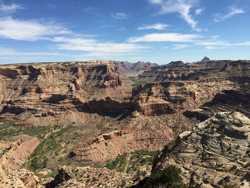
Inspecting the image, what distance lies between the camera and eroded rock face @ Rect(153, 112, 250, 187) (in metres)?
53.4

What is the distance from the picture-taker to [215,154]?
186ft

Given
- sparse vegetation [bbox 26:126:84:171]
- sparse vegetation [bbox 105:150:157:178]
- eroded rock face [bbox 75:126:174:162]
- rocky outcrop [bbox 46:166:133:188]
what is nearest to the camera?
rocky outcrop [bbox 46:166:133:188]

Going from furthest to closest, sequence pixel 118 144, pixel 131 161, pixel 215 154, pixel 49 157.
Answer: pixel 118 144, pixel 49 157, pixel 131 161, pixel 215 154

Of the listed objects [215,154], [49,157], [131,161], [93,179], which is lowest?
[49,157]

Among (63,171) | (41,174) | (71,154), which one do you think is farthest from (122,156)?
(63,171)

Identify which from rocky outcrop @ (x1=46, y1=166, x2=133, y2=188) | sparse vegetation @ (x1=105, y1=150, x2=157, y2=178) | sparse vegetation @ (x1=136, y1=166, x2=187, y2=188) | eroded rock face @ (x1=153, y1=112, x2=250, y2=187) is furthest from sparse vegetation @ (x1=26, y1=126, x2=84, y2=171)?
sparse vegetation @ (x1=136, y1=166, x2=187, y2=188)

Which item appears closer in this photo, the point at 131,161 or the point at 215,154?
the point at 215,154

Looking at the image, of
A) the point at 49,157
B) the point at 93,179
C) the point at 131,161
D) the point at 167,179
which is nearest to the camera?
the point at 167,179

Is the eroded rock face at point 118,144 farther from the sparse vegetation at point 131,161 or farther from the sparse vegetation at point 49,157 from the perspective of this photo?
the sparse vegetation at point 49,157

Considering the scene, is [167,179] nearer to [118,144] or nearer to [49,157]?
[118,144]

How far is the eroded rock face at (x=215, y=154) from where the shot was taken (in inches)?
2104

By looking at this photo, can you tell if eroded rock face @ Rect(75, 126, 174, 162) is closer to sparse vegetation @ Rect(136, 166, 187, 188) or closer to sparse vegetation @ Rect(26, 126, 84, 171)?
sparse vegetation @ Rect(26, 126, 84, 171)

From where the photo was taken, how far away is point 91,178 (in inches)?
3578

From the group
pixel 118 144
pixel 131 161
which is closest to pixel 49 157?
pixel 118 144
